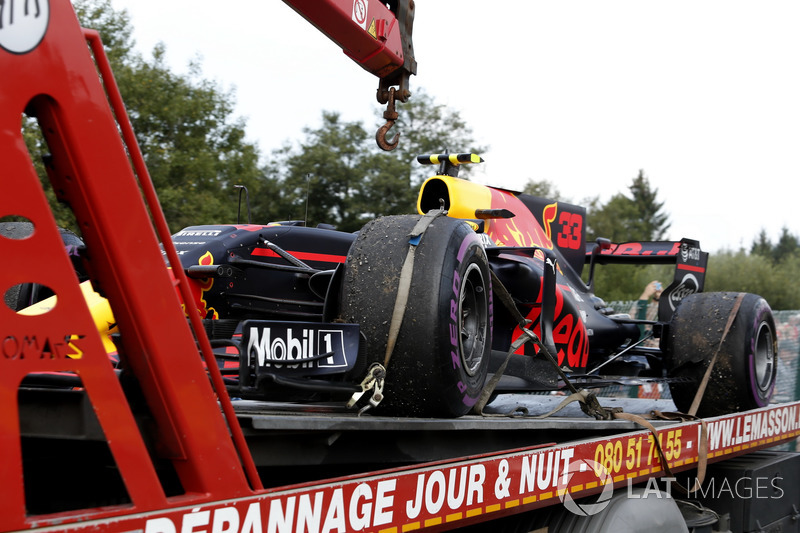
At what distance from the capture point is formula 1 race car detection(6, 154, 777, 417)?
280 cm

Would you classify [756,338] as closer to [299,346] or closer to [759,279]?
[299,346]

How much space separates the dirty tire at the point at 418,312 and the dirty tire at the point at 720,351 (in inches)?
107

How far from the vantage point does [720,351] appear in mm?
5227

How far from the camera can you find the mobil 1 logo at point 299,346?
7.97 feet

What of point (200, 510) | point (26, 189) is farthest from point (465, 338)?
point (26, 189)

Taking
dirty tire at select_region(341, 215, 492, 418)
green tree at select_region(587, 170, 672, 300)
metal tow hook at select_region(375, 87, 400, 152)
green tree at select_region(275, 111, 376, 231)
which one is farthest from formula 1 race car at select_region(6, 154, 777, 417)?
green tree at select_region(587, 170, 672, 300)

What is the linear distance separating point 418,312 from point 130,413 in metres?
1.27

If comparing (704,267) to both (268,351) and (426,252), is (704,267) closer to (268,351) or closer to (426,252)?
(426,252)

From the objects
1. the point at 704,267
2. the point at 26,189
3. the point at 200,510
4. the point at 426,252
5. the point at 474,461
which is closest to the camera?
the point at 26,189

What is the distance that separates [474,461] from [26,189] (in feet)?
5.55

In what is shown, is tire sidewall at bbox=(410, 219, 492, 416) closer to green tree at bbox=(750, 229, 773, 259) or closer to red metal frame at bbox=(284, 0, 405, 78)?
red metal frame at bbox=(284, 0, 405, 78)

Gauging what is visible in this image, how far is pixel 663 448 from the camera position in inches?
157

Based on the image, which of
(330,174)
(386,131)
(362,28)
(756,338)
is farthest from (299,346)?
(330,174)

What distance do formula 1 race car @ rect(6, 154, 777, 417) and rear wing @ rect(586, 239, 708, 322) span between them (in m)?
0.02
